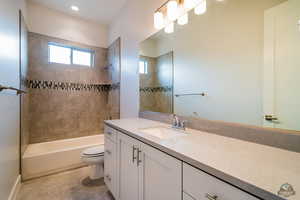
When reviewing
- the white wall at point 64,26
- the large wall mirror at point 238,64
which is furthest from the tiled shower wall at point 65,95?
the large wall mirror at point 238,64

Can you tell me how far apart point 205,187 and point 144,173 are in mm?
506

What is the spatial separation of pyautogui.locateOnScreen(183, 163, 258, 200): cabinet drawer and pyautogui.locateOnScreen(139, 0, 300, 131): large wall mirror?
1.92 feet

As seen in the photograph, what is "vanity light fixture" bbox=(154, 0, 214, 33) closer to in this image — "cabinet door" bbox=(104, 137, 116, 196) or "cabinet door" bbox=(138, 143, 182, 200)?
"cabinet door" bbox=(138, 143, 182, 200)

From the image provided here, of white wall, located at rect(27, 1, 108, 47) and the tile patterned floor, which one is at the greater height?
white wall, located at rect(27, 1, 108, 47)

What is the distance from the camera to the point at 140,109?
210 cm

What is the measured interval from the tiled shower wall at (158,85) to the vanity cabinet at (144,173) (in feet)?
2.17

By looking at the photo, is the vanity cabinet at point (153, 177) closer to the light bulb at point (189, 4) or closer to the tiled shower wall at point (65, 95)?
the light bulb at point (189, 4)

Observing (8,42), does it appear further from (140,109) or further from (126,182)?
(126,182)

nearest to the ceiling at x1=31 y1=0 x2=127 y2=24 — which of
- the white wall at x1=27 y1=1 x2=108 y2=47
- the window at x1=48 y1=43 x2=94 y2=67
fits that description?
the white wall at x1=27 y1=1 x2=108 y2=47

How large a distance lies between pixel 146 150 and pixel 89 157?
1326 mm

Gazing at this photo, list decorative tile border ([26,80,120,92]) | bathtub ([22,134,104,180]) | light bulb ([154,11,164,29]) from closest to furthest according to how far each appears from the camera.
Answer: light bulb ([154,11,164,29]) < bathtub ([22,134,104,180]) < decorative tile border ([26,80,120,92])

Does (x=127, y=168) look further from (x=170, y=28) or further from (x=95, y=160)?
(x=170, y=28)

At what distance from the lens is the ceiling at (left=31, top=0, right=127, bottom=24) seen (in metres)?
2.44

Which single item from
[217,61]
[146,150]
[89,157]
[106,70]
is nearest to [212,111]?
[217,61]
